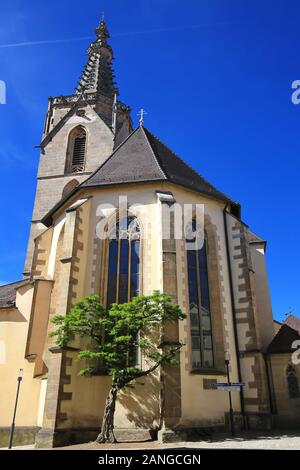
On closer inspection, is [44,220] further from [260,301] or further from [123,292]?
[260,301]

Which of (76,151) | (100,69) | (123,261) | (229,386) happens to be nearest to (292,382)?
(229,386)

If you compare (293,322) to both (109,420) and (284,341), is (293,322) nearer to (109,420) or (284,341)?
(284,341)

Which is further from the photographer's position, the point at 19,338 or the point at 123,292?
the point at 19,338

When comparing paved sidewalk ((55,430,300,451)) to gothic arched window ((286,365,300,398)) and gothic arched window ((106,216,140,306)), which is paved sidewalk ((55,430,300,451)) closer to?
gothic arched window ((286,365,300,398))

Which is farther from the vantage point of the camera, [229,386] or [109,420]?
[229,386]

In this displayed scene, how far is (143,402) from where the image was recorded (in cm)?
1115

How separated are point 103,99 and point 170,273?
873 inches

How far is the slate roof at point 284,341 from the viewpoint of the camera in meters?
14.3

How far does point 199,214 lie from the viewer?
15016 mm

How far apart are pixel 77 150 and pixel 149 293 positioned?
1845 cm

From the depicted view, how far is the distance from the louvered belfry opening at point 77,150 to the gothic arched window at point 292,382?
18.8m

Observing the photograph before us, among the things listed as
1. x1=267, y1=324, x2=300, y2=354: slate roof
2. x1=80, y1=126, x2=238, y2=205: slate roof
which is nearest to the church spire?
x1=80, y1=126, x2=238, y2=205: slate roof

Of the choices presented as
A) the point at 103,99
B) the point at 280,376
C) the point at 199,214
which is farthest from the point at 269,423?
the point at 103,99

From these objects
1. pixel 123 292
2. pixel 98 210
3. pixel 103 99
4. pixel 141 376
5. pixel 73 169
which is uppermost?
pixel 103 99
